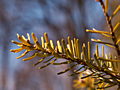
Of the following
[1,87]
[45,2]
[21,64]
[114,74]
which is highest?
[45,2]

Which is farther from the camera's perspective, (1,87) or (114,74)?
(1,87)

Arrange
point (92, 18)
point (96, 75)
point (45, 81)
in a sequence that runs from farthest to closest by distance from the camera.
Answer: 1. point (45, 81)
2. point (92, 18)
3. point (96, 75)

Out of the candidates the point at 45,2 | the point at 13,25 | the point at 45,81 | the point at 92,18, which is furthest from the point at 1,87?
the point at 92,18

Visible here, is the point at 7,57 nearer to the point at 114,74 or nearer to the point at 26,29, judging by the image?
the point at 26,29

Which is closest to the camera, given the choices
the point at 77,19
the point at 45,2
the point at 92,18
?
the point at 92,18

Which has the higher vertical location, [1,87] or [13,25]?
[13,25]

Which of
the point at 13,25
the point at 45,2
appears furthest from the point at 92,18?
the point at 13,25
